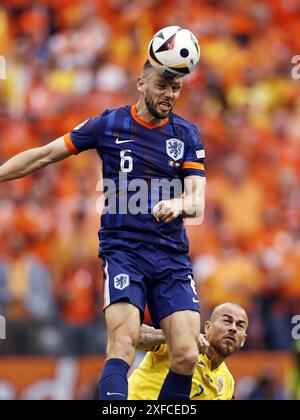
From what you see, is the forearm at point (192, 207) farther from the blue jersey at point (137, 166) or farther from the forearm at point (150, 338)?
the forearm at point (150, 338)

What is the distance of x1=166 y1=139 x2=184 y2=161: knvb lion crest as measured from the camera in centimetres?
691

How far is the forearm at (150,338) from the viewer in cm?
716

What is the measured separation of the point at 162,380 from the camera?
24.6ft

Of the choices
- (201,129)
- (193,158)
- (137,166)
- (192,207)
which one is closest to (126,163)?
(137,166)

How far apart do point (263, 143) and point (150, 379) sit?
25.2 ft

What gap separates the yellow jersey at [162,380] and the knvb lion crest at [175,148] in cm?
139

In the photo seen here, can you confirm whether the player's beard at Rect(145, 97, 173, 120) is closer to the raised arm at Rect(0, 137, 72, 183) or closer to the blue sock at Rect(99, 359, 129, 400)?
the raised arm at Rect(0, 137, 72, 183)

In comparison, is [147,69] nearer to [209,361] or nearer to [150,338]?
[150,338]

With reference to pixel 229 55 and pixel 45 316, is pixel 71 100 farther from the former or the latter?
pixel 45 316

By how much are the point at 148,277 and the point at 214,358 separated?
48.2 inches

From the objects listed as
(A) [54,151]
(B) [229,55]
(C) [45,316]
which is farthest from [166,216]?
(B) [229,55]

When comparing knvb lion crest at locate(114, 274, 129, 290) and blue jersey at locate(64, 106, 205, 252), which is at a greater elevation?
blue jersey at locate(64, 106, 205, 252)

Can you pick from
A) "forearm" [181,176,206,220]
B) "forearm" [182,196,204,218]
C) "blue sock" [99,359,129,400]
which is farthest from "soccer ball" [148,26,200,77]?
"blue sock" [99,359,129,400]

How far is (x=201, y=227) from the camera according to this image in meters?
13.3
